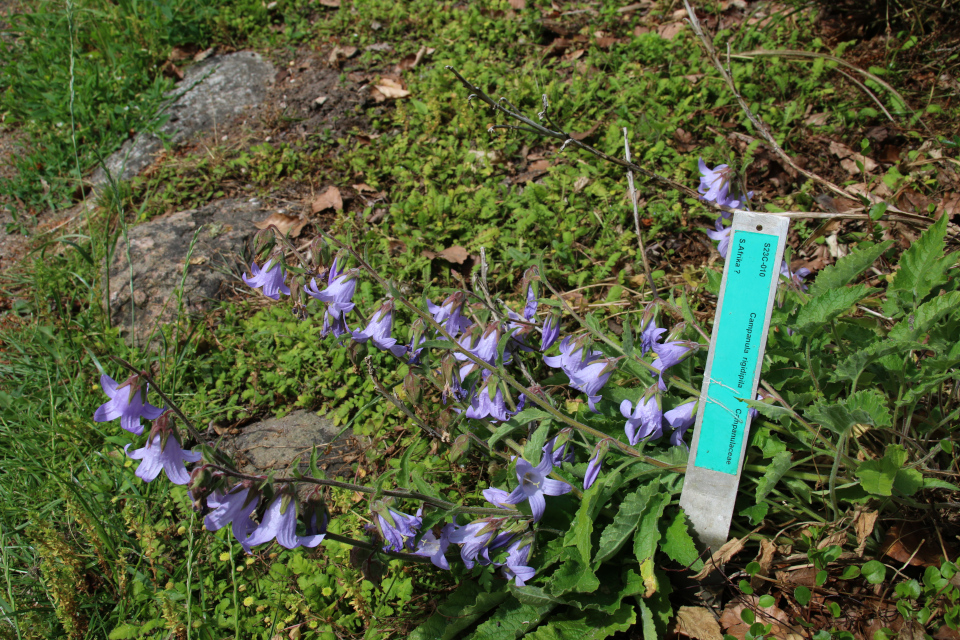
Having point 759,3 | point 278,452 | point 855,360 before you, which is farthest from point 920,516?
point 759,3

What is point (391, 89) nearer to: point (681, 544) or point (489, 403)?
point (489, 403)

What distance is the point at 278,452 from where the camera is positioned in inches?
108

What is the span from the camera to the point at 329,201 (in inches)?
146

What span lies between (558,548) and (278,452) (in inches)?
59.2

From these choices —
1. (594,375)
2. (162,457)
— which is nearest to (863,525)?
(594,375)

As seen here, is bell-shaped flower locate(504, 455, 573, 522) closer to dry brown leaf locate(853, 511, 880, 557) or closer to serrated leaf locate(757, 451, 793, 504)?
serrated leaf locate(757, 451, 793, 504)

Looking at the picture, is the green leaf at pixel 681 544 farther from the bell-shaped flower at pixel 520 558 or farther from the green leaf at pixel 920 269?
the green leaf at pixel 920 269

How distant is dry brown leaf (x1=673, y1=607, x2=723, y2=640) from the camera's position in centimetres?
175

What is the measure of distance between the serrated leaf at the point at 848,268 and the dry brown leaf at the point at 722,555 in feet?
2.64

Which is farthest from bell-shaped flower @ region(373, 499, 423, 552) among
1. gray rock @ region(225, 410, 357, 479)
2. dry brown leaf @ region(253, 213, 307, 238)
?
dry brown leaf @ region(253, 213, 307, 238)

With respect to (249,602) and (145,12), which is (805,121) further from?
(145,12)

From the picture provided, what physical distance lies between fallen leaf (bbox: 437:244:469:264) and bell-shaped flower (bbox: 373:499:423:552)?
1759 mm

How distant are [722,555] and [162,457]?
5.19ft

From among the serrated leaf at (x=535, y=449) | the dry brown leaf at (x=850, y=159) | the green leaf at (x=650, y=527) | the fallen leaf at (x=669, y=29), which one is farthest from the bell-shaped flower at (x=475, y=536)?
the fallen leaf at (x=669, y=29)
